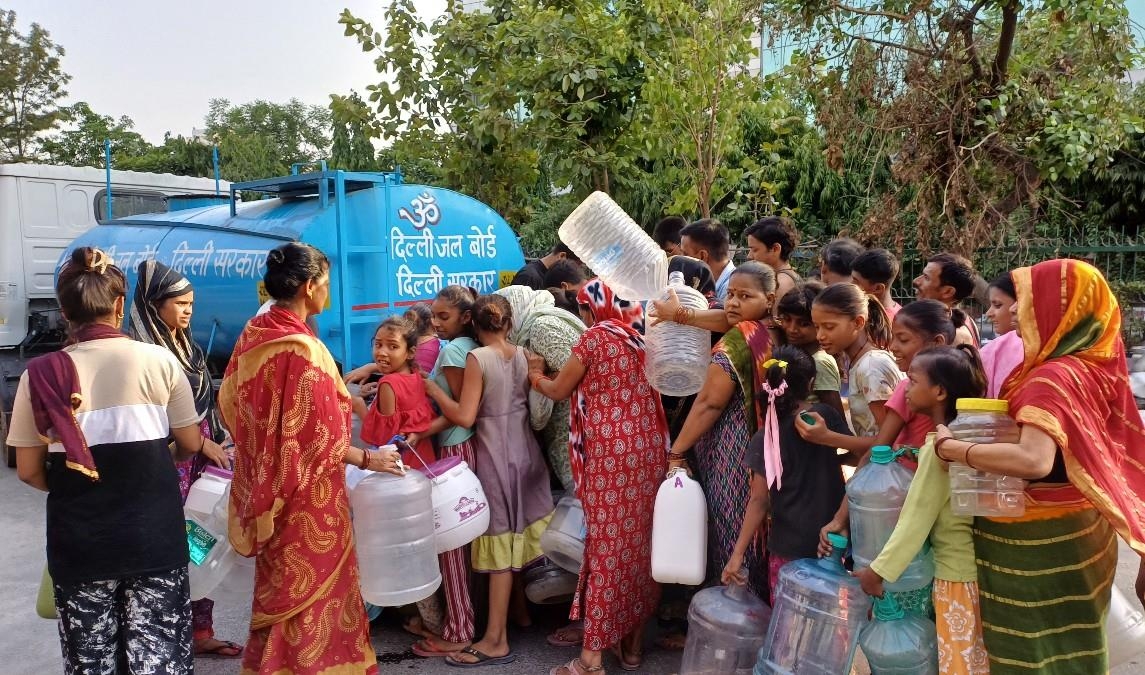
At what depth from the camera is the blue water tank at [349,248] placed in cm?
549

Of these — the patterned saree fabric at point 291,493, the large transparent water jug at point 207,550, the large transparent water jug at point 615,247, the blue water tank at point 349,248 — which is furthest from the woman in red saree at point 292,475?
the blue water tank at point 349,248

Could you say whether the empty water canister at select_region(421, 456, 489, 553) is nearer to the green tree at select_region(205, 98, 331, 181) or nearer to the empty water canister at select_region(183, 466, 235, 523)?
the empty water canister at select_region(183, 466, 235, 523)

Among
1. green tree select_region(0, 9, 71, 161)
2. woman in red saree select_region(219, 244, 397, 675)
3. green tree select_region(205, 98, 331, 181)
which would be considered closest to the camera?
woman in red saree select_region(219, 244, 397, 675)

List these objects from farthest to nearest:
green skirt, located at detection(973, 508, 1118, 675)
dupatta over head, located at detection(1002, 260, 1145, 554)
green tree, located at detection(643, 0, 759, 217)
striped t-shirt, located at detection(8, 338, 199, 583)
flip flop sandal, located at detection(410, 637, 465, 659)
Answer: green tree, located at detection(643, 0, 759, 217), flip flop sandal, located at detection(410, 637, 465, 659), striped t-shirt, located at detection(8, 338, 199, 583), green skirt, located at detection(973, 508, 1118, 675), dupatta over head, located at detection(1002, 260, 1145, 554)

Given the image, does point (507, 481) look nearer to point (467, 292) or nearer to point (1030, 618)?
point (467, 292)

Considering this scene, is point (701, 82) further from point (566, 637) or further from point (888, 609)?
point (888, 609)

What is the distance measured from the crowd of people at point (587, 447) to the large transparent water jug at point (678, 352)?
0.06m

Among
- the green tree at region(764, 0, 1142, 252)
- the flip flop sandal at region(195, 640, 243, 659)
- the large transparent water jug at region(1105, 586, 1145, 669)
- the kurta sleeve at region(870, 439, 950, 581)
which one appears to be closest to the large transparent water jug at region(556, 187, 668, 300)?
the kurta sleeve at region(870, 439, 950, 581)

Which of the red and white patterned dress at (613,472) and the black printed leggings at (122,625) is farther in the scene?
the red and white patterned dress at (613,472)

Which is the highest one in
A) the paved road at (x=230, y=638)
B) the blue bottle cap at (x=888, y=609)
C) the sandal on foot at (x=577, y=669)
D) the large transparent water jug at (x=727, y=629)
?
the blue bottle cap at (x=888, y=609)

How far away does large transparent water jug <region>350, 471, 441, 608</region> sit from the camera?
3.14 metres

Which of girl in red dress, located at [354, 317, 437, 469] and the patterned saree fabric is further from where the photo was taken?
girl in red dress, located at [354, 317, 437, 469]

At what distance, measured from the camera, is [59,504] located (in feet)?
8.48

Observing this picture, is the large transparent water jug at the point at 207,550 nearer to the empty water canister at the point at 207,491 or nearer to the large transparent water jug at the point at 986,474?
the empty water canister at the point at 207,491
